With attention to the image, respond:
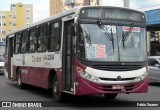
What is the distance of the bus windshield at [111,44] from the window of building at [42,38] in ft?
11.2

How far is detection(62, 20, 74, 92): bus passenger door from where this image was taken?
500 inches

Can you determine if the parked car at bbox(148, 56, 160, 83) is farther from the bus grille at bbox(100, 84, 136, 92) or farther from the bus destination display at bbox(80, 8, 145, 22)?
the bus grille at bbox(100, 84, 136, 92)

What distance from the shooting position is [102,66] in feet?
39.4

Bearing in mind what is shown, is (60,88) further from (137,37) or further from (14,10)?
(14,10)

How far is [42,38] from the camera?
51.3 ft

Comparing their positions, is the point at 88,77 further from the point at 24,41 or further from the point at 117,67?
the point at 24,41

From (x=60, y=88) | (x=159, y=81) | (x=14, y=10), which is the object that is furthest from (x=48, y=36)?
(x=14, y=10)

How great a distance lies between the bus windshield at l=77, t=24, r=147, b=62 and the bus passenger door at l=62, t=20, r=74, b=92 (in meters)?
0.65

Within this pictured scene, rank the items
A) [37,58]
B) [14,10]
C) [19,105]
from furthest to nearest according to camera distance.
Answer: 1. [14,10]
2. [37,58]
3. [19,105]

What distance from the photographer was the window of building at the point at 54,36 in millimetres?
13766

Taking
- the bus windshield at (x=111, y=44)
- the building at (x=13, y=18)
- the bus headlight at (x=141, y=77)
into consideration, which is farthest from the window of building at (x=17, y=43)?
the building at (x=13, y=18)

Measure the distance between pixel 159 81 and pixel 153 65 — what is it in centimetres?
114

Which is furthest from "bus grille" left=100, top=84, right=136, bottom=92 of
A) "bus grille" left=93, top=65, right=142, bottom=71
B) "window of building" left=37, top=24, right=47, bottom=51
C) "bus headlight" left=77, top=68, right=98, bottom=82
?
"window of building" left=37, top=24, right=47, bottom=51

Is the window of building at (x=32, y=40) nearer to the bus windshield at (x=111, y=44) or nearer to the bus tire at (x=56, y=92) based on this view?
the bus tire at (x=56, y=92)
